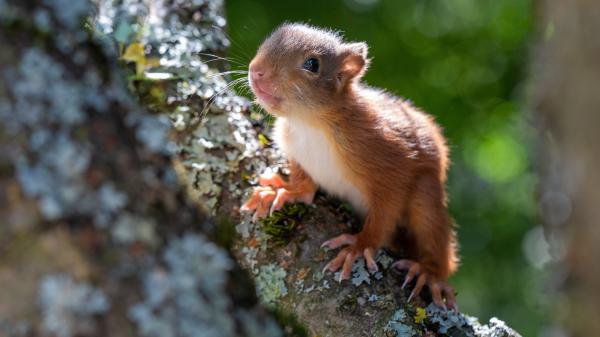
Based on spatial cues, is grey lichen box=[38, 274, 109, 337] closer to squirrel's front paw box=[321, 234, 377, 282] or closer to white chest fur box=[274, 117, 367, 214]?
squirrel's front paw box=[321, 234, 377, 282]

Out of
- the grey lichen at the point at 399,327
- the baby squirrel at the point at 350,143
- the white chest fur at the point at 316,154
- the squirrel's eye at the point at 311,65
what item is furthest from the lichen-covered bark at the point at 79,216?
the squirrel's eye at the point at 311,65

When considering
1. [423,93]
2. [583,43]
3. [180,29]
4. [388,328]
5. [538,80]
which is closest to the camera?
[583,43]

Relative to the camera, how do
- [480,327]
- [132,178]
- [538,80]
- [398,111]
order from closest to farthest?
[538,80], [132,178], [480,327], [398,111]

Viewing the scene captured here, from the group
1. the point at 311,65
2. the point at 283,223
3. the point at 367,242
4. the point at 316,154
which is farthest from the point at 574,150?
the point at 311,65

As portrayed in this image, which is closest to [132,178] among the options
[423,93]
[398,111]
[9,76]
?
[9,76]

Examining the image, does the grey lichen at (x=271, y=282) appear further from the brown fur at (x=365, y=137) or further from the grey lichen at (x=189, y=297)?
the grey lichen at (x=189, y=297)

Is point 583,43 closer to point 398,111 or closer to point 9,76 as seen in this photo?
point 9,76
